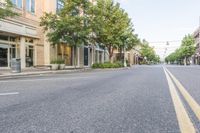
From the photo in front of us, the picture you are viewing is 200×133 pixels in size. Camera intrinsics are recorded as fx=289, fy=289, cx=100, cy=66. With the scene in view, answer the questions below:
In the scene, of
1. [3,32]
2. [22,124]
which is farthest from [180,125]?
[3,32]

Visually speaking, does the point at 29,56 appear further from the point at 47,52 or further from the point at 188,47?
the point at 188,47

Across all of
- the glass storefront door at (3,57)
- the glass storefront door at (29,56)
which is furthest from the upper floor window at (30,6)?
the glass storefront door at (3,57)

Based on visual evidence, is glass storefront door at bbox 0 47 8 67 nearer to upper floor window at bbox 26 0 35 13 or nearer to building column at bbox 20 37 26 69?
building column at bbox 20 37 26 69

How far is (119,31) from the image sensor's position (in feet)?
138

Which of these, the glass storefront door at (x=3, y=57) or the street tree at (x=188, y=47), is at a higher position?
the street tree at (x=188, y=47)

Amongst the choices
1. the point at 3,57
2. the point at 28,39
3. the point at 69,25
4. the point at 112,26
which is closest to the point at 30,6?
the point at 28,39

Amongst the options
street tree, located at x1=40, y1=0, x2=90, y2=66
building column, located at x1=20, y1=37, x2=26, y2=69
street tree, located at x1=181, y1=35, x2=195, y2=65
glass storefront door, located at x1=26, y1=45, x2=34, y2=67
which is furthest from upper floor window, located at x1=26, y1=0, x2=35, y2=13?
street tree, located at x1=181, y1=35, x2=195, y2=65

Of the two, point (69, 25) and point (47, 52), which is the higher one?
point (69, 25)

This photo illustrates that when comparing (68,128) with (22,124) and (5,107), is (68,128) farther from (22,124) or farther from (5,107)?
(5,107)

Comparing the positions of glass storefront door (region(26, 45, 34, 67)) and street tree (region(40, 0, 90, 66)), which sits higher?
street tree (region(40, 0, 90, 66))

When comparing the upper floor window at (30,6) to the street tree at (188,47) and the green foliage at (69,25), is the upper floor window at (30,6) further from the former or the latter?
the street tree at (188,47)

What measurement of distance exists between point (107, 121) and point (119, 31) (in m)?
38.4

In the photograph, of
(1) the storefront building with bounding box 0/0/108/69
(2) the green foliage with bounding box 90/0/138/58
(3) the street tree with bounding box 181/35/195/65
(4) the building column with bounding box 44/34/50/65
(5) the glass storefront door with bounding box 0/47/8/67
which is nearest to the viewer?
(5) the glass storefront door with bounding box 0/47/8/67

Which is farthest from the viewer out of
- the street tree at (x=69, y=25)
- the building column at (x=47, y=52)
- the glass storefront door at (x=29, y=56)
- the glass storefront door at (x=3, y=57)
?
the building column at (x=47, y=52)
